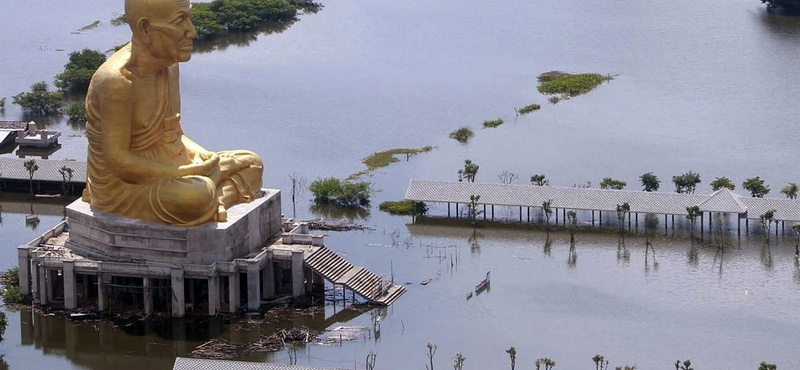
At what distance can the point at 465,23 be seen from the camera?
4414 inches

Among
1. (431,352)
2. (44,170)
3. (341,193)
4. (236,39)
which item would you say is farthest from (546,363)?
(236,39)

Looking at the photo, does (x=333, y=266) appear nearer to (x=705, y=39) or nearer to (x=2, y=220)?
(x=2, y=220)

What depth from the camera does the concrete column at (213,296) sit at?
56312mm

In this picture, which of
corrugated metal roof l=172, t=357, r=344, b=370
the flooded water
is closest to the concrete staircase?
the flooded water

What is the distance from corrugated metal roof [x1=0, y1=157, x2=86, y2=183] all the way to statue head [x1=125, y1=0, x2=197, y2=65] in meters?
16.8

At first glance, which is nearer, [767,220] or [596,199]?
[767,220]

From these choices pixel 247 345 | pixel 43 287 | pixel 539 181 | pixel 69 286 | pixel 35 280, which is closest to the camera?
pixel 247 345

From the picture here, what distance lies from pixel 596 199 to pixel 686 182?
Result: 16.5 feet

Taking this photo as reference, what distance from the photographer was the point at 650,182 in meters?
70.2

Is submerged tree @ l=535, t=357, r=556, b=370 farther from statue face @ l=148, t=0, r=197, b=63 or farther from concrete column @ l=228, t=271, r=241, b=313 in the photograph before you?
statue face @ l=148, t=0, r=197, b=63

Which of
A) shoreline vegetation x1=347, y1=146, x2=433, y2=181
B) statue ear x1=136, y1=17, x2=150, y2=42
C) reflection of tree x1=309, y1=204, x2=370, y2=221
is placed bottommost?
reflection of tree x1=309, y1=204, x2=370, y2=221

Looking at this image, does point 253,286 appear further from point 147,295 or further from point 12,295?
point 12,295

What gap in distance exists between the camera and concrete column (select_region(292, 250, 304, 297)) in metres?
57.6

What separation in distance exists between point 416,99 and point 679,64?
1661cm
